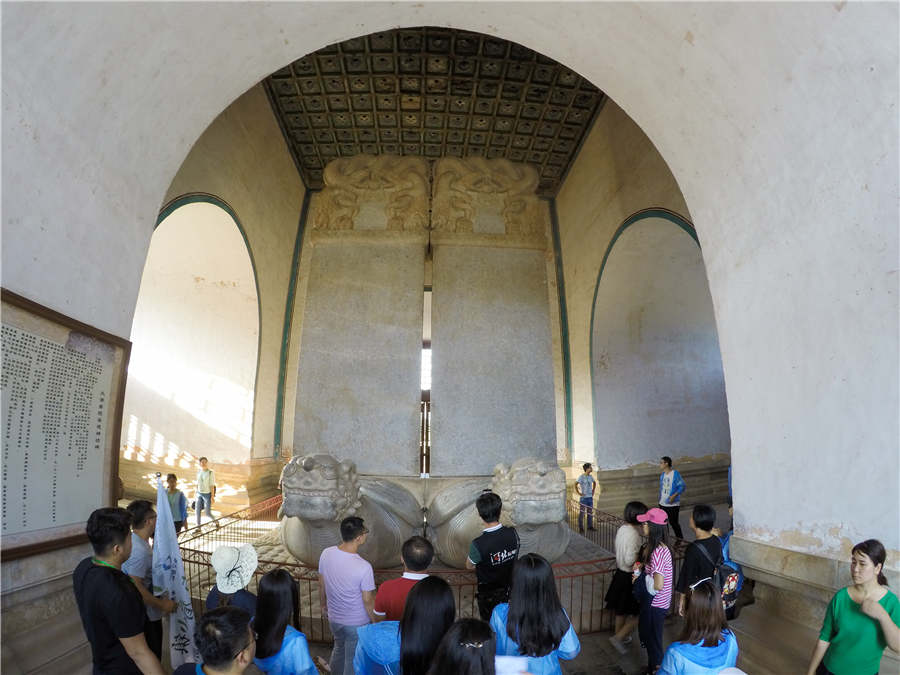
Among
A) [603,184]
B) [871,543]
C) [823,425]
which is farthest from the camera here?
[603,184]

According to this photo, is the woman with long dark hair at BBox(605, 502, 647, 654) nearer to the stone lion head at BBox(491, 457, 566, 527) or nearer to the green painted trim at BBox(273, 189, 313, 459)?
the stone lion head at BBox(491, 457, 566, 527)

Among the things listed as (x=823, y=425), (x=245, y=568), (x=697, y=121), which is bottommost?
(x=245, y=568)

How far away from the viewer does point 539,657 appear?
1691 millimetres

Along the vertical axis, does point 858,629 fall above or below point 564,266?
below

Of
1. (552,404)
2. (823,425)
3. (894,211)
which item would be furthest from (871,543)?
(552,404)

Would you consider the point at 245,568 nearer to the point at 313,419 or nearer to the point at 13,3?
the point at 13,3

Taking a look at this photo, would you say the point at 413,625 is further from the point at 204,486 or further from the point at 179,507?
the point at 204,486

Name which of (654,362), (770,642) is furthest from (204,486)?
(654,362)

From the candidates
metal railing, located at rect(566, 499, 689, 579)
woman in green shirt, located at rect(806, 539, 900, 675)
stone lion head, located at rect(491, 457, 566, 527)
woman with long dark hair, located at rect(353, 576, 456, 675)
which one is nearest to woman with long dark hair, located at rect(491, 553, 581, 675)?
woman with long dark hair, located at rect(353, 576, 456, 675)

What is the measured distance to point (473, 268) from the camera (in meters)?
4.91

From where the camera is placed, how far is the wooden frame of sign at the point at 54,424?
6.72 feet

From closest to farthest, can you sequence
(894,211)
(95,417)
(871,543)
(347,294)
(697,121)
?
(871,543), (894,211), (95,417), (697,121), (347,294)

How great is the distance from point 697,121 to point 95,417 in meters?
3.64

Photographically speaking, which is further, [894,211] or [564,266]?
[564,266]
